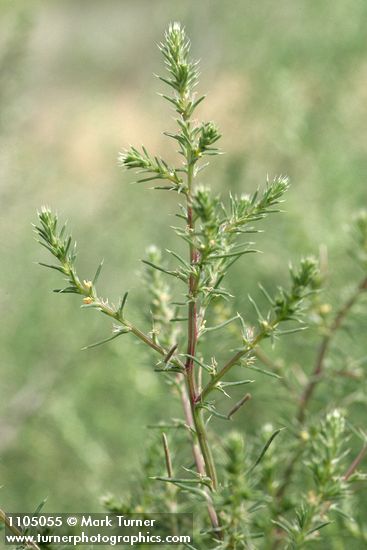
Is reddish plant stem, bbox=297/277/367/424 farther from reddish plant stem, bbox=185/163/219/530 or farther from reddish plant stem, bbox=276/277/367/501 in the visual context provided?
reddish plant stem, bbox=185/163/219/530

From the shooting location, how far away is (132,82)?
562 cm

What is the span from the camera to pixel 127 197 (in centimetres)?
289

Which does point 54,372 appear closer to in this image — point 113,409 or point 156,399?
point 113,409

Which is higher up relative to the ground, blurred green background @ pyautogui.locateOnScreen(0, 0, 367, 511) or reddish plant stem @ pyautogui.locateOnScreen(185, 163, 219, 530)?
blurred green background @ pyautogui.locateOnScreen(0, 0, 367, 511)

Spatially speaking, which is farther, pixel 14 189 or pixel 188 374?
pixel 14 189

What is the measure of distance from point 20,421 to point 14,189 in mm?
715

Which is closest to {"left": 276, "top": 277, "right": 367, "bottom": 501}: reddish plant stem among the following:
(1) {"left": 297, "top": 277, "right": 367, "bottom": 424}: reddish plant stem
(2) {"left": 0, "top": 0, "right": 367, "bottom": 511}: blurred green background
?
(1) {"left": 297, "top": 277, "right": 367, "bottom": 424}: reddish plant stem

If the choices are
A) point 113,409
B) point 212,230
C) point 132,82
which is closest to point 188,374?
point 212,230

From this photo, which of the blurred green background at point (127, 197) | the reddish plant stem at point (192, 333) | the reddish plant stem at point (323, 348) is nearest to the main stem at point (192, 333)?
the reddish plant stem at point (192, 333)

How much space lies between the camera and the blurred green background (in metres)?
2.02

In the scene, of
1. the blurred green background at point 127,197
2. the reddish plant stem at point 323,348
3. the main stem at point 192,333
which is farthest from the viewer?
the blurred green background at point 127,197

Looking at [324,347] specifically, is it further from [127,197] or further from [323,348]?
[127,197]

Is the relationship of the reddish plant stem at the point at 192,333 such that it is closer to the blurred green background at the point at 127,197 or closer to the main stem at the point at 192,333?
the main stem at the point at 192,333

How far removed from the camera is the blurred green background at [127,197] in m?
2.02
